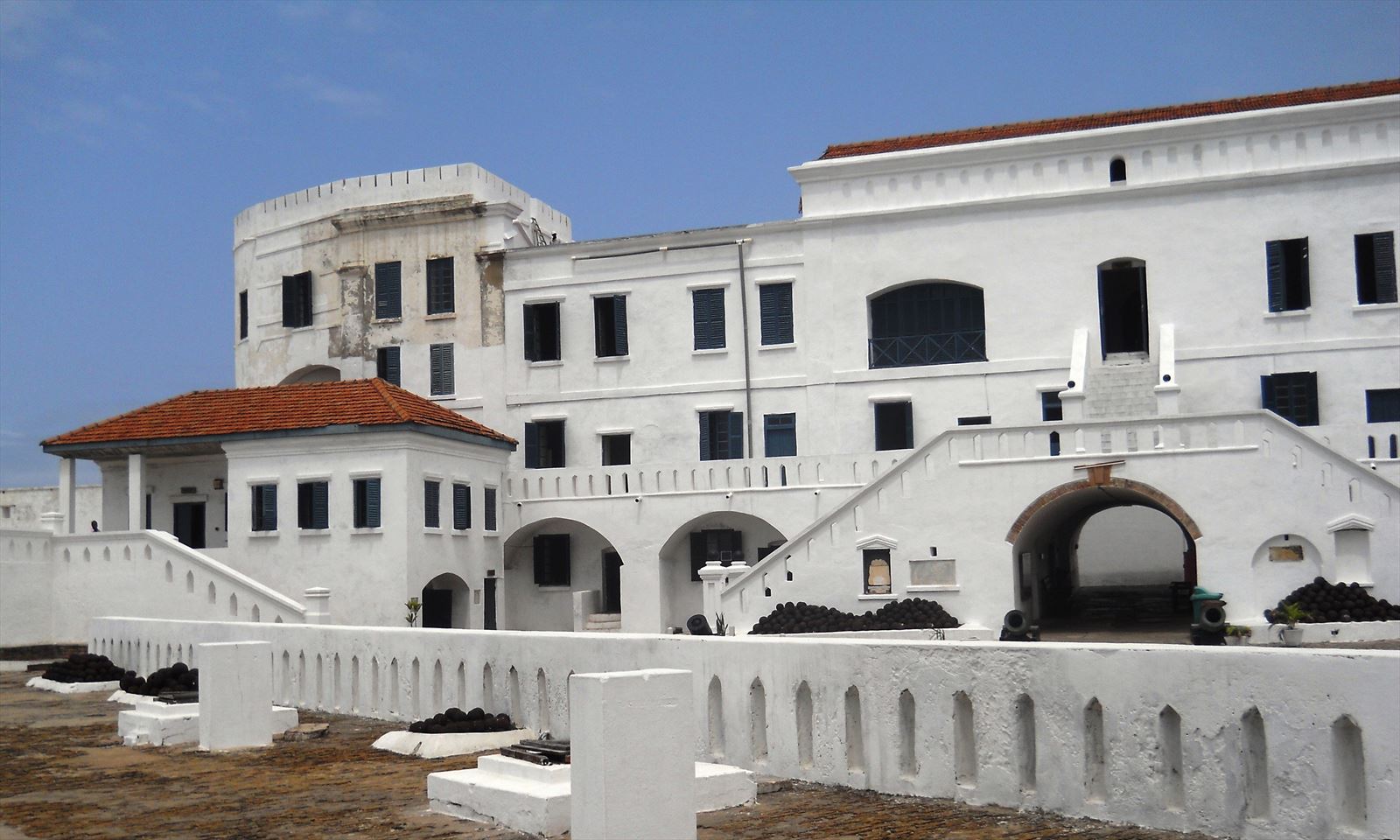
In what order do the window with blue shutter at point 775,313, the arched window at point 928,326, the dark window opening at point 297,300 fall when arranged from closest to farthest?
1. the arched window at point 928,326
2. the window with blue shutter at point 775,313
3. the dark window opening at point 297,300

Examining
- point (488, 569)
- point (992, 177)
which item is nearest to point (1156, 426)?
point (992, 177)

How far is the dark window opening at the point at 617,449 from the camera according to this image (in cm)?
3622

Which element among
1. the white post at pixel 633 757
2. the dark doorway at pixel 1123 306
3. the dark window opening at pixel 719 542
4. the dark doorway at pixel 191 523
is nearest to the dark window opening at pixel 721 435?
the dark window opening at pixel 719 542

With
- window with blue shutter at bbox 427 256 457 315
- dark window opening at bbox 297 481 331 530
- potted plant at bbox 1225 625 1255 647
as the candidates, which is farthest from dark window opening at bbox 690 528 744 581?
potted plant at bbox 1225 625 1255 647

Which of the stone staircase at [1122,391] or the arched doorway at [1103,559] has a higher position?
the stone staircase at [1122,391]

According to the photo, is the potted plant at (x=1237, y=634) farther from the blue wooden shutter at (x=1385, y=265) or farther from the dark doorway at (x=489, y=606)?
the dark doorway at (x=489, y=606)

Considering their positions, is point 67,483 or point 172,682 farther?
point 67,483

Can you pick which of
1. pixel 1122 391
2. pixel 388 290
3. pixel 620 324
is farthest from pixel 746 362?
pixel 388 290

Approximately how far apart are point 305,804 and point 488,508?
2403cm

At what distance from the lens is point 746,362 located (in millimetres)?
34969

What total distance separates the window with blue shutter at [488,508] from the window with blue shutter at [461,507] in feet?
2.12

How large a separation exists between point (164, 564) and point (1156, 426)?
20.9 metres

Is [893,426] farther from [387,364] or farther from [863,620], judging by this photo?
[387,364]

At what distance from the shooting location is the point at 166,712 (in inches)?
608
